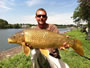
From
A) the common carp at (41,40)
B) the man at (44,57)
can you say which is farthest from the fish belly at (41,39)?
the man at (44,57)

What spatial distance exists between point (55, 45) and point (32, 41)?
17.7 inches

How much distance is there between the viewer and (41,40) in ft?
6.25

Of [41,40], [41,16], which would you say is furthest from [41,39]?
[41,16]

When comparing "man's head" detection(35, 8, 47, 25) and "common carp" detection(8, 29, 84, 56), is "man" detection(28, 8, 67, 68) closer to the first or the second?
"man's head" detection(35, 8, 47, 25)

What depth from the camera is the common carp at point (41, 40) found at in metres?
1.90

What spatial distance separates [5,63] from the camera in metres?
3.43

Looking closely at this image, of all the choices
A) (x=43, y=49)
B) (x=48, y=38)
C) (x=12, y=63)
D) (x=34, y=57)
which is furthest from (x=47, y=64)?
(x=12, y=63)

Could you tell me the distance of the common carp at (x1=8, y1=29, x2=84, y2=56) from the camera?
190cm

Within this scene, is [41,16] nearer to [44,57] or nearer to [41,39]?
[41,39]

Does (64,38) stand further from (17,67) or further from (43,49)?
(17,67)

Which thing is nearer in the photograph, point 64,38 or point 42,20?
point 64,38

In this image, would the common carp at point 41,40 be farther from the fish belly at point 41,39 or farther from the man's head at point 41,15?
the man's head at point 41,15

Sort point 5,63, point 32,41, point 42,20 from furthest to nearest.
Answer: point 5,63
point 42,20
point 32,41

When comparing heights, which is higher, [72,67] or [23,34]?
[23,34]
